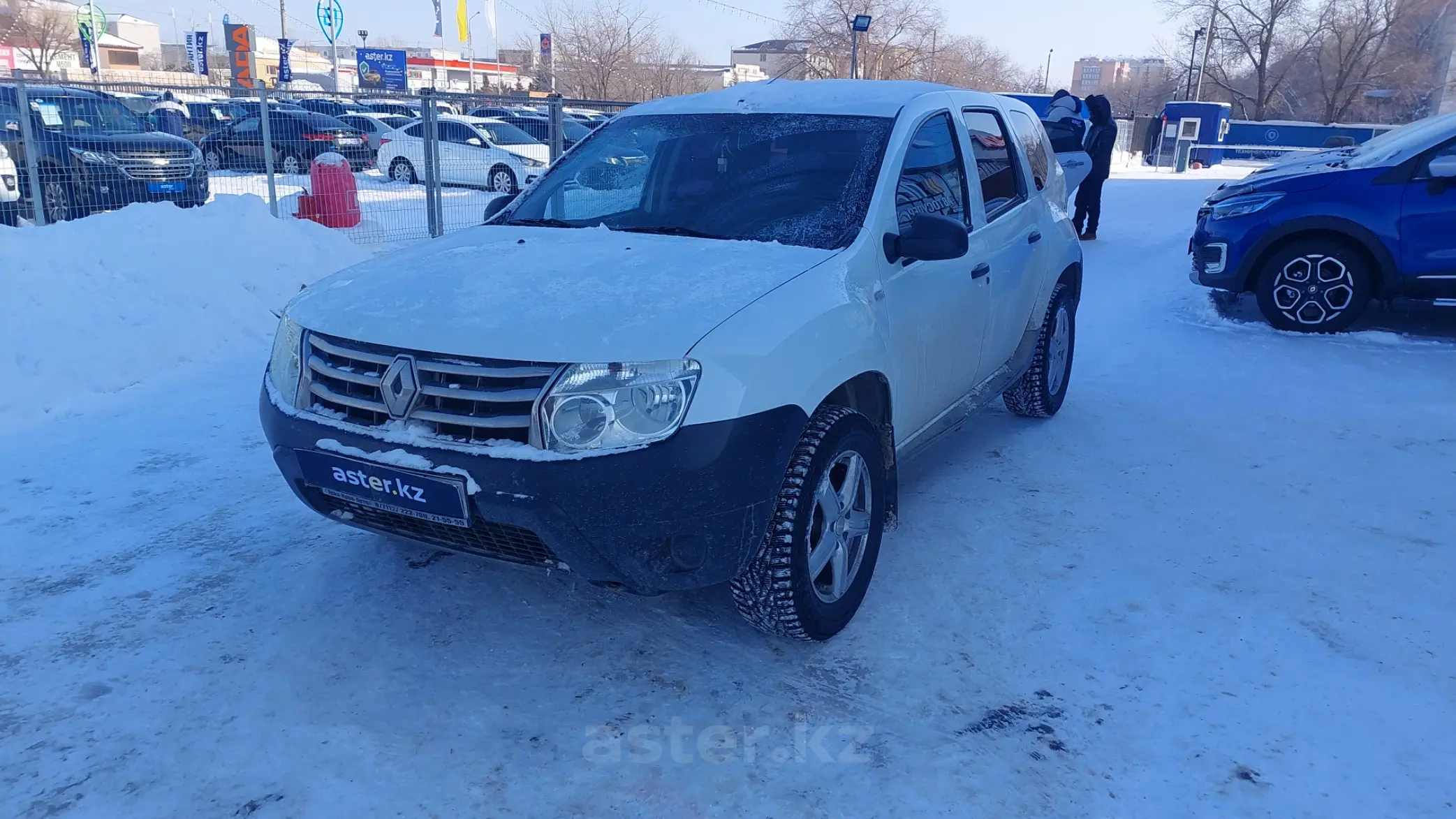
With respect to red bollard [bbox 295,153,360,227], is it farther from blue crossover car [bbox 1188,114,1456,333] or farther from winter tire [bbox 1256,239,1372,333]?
winter tire [bbox 1256,239,1372,333]

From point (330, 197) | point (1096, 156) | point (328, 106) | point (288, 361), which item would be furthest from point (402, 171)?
point (288, 361)

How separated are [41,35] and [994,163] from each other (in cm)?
6422

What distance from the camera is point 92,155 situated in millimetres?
10562

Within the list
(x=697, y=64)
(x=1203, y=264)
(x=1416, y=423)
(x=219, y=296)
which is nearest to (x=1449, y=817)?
(x=1416, y=423)

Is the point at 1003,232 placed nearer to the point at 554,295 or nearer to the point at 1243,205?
the point at 554,295

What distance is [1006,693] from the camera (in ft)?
9.71

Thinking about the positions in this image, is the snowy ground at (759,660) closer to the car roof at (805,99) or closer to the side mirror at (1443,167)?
the car roof at (805,99)

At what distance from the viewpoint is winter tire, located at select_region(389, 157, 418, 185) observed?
1244 cm

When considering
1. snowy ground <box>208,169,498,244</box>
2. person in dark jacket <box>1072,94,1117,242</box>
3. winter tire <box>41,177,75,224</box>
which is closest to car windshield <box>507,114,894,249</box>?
snowy ground <box>208,169,498,244</box>

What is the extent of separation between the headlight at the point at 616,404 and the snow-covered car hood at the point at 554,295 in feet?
→ 0.13

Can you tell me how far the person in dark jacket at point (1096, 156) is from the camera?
12.3m

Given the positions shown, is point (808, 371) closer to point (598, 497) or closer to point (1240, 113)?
point (598, 497)

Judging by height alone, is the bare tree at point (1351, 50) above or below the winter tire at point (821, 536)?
above

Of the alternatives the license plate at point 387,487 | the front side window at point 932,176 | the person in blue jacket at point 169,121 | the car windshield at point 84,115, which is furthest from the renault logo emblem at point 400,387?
the person in blue jacket at point 169,121
